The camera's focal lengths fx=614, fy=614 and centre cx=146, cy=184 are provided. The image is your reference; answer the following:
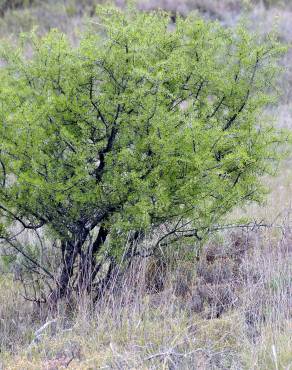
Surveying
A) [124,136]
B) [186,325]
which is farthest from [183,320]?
[124,136]

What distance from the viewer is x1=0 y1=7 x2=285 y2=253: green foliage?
5.13 metres

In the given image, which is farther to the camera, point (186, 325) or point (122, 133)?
point (122, 133)

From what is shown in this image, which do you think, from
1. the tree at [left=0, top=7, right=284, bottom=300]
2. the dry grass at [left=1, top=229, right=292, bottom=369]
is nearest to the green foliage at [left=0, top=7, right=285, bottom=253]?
the tree at [left=0, top=7, right=284, bottom=300]

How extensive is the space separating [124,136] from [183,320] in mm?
1633

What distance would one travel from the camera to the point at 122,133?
5344 millimetres

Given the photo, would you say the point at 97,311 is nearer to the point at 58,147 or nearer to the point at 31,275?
the point at 31,275

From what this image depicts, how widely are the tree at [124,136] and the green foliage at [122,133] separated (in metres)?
0.01

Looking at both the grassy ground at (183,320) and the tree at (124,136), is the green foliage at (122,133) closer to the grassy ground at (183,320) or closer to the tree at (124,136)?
the tree at (124,136)

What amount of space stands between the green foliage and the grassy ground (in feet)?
1.93

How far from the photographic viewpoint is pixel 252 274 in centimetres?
571

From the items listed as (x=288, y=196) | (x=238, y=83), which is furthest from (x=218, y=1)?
(x=238, y=83)

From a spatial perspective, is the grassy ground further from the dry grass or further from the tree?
the tree

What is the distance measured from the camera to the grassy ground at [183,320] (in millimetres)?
4391

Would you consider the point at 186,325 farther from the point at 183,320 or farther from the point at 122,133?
the point at 122,133
